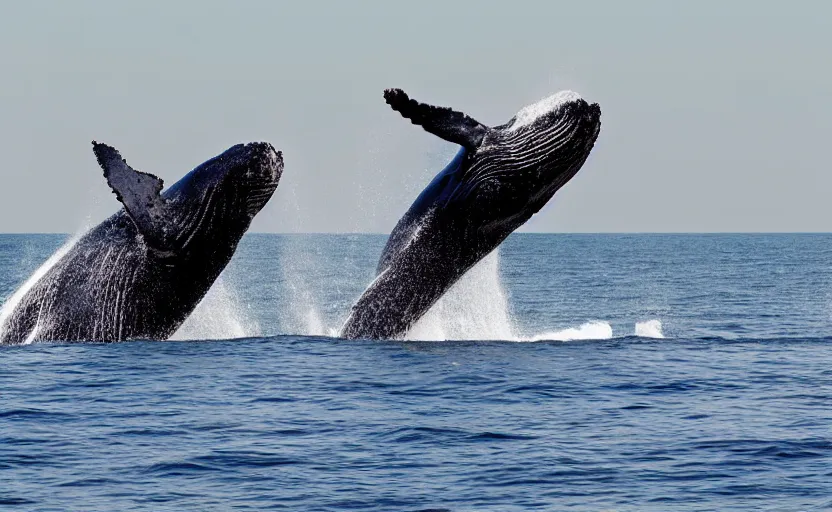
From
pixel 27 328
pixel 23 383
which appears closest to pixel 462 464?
pixel 23 383

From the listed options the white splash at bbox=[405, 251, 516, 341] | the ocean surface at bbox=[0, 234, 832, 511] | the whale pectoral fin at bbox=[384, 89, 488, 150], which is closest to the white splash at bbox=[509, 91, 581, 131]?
the whale pectoral fin at bbox=[384, 89, 488, 150]

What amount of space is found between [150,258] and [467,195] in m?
4.58

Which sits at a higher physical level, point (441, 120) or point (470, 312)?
point (441, 120)

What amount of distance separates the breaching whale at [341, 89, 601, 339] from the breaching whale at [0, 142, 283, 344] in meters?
Result: 2.18

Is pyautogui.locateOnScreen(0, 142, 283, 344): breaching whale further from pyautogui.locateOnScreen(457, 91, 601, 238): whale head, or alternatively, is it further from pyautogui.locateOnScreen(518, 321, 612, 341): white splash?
pyautogui.locateOnScreen(518, 321, 612, 341): white splash

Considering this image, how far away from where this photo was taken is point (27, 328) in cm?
1908

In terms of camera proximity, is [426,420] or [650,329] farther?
[650,329]

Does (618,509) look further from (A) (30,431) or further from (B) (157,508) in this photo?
(A) (30,431)

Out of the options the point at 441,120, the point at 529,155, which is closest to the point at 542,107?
the point at 529,155

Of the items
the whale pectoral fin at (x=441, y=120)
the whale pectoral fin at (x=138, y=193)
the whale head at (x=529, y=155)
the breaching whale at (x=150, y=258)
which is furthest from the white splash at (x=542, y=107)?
the whale pectoral fin at (x=138, y=193)

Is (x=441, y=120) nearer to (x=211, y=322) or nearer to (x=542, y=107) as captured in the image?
(x=542, y=107)

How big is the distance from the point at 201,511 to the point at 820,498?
17.7 ft

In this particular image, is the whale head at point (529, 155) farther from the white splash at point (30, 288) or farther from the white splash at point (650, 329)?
the white splash at point (650, 329)

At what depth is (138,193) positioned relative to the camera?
60.2ft
